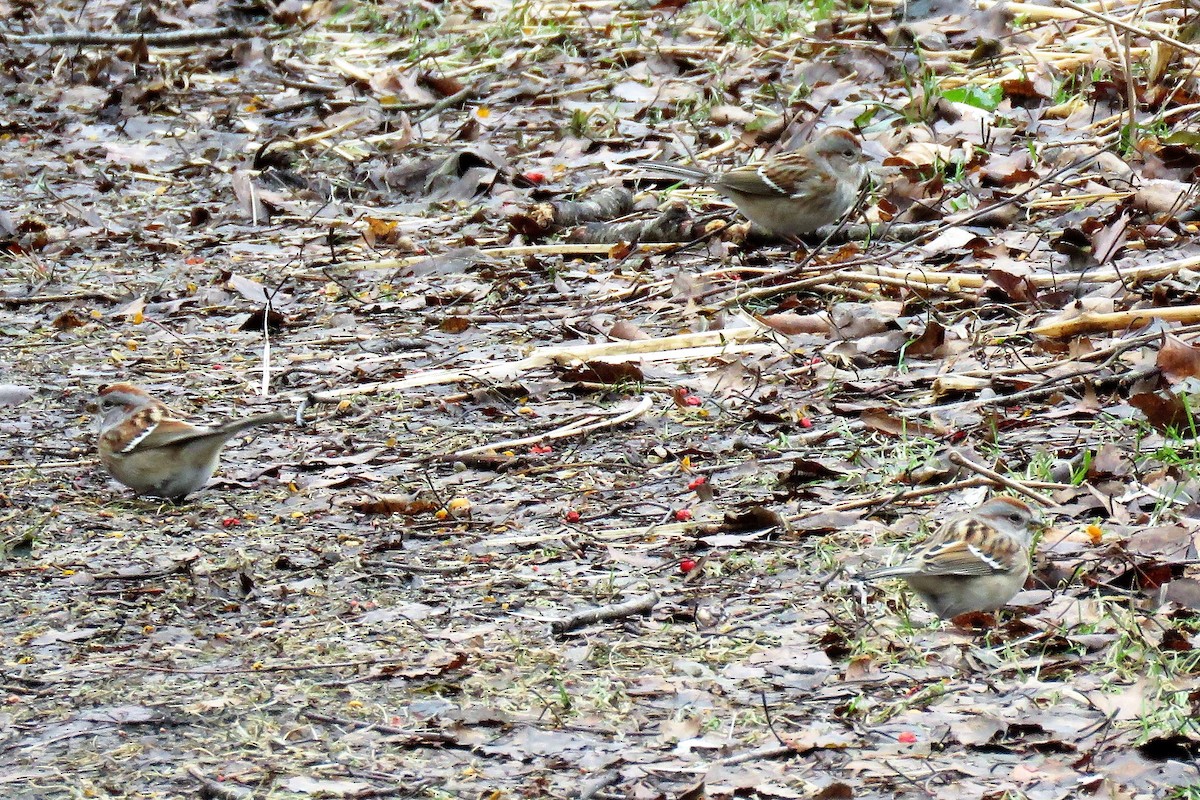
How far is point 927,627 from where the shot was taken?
13.4ft

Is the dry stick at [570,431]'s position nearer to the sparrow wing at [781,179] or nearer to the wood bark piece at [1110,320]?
the wood bark piece at [1110,320]

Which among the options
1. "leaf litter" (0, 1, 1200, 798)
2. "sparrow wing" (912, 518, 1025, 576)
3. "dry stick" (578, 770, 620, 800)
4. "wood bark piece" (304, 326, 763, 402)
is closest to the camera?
"dry stick" (578, 770, 620, 800)

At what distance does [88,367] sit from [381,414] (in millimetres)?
1694

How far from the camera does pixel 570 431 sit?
18.7ft

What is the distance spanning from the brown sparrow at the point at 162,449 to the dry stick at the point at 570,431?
0.72 metres

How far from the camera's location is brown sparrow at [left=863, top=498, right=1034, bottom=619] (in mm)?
3875

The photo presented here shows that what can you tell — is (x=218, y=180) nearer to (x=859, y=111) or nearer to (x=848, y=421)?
(x=859, y=111)

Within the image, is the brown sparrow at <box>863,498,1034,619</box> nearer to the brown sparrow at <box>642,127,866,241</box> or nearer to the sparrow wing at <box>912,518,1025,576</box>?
the sparrow wing at <box>912,518,1025,576</box>

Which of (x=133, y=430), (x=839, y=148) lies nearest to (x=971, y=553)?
(x=133, y=430)

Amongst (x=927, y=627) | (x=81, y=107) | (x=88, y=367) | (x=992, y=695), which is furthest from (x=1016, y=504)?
(x=81, y=107)

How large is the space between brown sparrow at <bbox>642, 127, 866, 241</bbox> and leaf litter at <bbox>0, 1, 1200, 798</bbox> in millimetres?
201

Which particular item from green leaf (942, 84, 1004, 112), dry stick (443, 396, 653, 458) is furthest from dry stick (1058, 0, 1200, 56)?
dry stick (443, 396, 653, 458)

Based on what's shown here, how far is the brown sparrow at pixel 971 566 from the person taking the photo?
3.88m

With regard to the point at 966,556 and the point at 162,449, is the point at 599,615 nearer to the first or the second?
the point at 966,556
